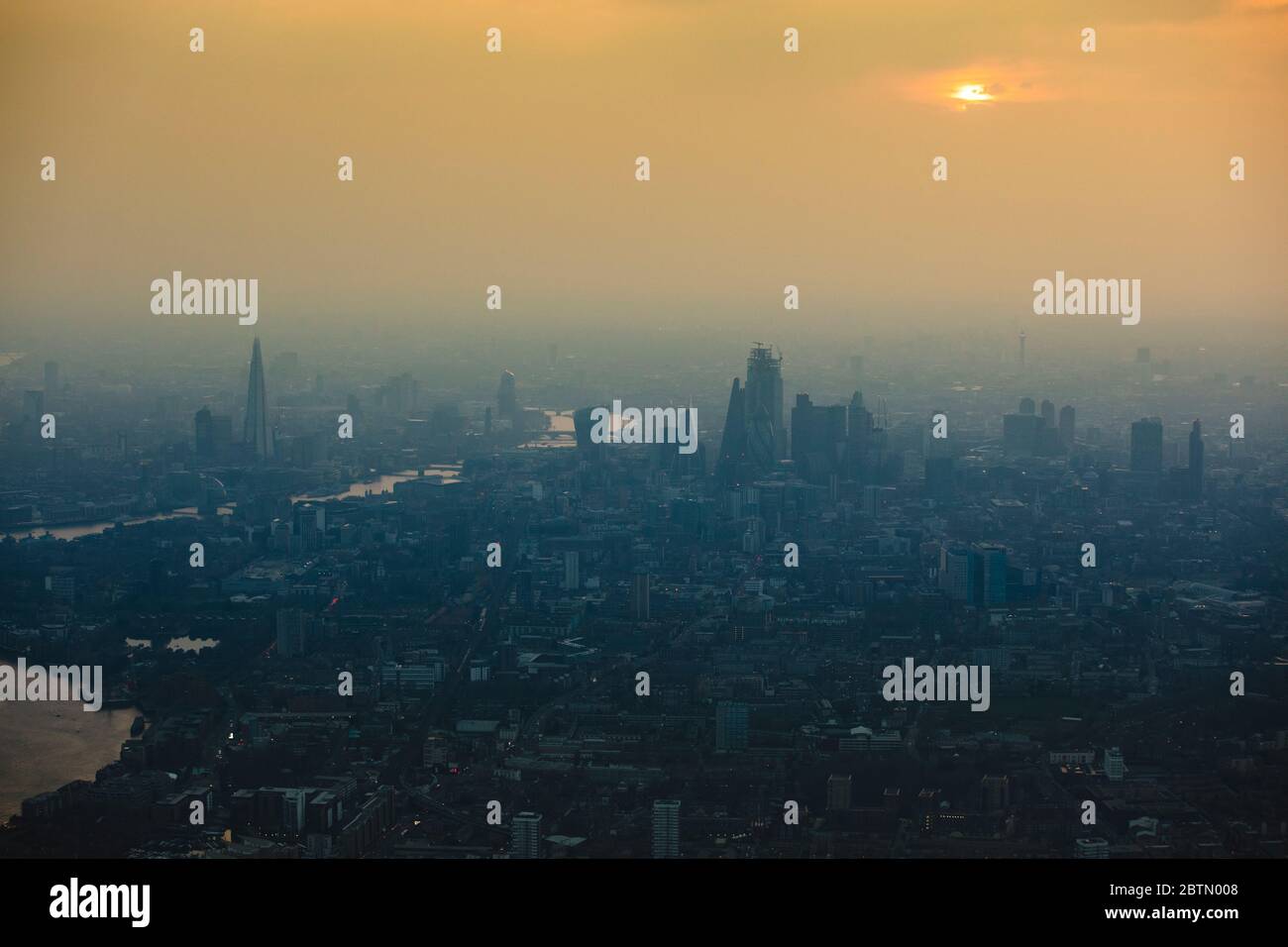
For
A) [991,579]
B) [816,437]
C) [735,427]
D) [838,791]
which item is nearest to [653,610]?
[991,579]

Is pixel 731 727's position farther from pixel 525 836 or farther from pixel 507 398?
pixel 507 398

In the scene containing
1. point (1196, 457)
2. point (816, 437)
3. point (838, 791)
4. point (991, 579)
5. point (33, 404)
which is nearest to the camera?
point (838, 791)

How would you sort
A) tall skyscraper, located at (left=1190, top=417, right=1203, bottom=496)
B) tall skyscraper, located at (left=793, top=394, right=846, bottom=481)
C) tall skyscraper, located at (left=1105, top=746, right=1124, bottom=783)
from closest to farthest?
tall skyscraper, located at (left=1105, top=746, right=1124, bottom=783)
tall skyscraper, located at (left=1190, top=417, right=1203, bottom=496)
tall skyscraper, located at (left=793, top=394, right=846, bottom=481)

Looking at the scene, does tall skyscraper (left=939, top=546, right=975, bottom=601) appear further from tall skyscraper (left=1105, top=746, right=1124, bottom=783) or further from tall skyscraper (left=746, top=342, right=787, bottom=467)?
tall skyscraper (left=746, top=342, right=787, bottom=467)

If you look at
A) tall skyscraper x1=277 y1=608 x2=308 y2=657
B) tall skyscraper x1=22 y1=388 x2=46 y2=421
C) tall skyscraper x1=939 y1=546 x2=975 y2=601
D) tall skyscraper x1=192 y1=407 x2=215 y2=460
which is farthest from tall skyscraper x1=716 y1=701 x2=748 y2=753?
tall skyscraper x1=192 y1=407 x2=215 y2=460
